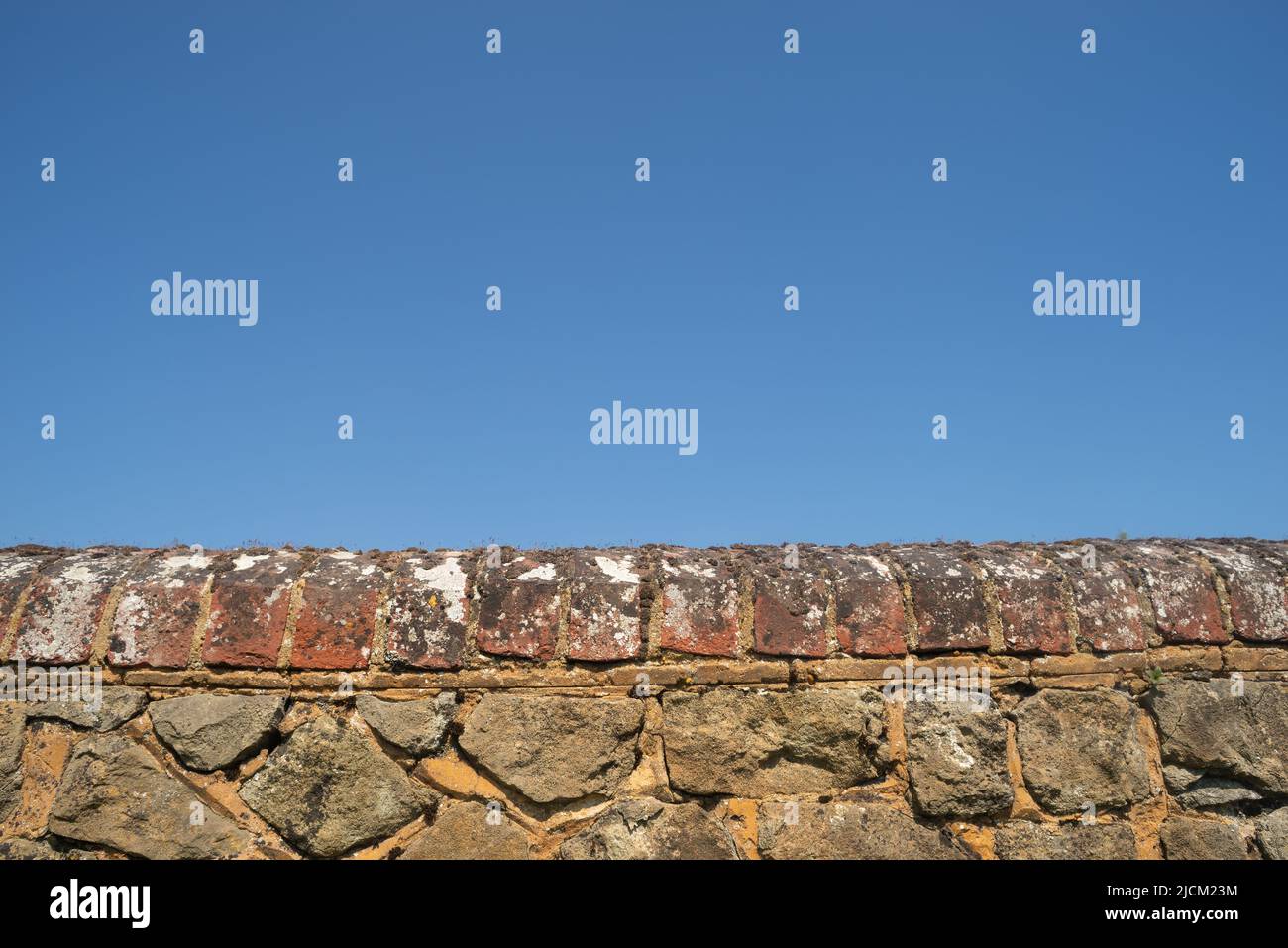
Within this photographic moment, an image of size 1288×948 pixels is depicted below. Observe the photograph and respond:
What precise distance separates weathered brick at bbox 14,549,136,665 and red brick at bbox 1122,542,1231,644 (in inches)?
139

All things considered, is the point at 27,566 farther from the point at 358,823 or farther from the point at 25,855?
the point at 358,823

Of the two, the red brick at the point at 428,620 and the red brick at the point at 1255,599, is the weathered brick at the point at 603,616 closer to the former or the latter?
the red brick at the point at 428,620

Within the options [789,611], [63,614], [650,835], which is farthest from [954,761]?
[63,614]

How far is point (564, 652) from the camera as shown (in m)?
3.22

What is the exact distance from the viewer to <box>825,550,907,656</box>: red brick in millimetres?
3303

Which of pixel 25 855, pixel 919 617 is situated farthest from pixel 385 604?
pixel 919 617

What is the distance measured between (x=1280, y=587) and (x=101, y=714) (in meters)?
4.05

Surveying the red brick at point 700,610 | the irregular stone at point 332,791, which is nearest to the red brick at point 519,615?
the red brick at point 700,610

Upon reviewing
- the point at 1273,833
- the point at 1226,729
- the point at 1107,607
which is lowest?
the point at 1273,833

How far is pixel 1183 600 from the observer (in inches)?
140

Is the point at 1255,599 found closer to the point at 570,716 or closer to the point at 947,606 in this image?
the point at 947,606

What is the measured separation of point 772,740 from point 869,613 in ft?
1.71

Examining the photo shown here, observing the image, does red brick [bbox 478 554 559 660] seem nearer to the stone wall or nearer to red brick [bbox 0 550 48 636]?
the stone wall

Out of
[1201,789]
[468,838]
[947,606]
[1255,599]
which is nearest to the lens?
[468,838]
